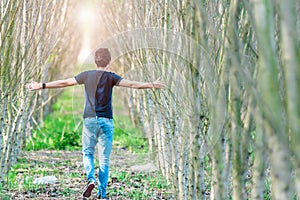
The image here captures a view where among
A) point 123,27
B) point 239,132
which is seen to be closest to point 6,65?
point 239,132

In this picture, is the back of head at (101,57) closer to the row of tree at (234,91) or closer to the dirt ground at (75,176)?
the row of tree at (234,91)

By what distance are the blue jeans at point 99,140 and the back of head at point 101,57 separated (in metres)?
0.58

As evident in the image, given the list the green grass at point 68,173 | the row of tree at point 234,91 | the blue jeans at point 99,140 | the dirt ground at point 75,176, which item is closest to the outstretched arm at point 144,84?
the row of tree at point 234,91

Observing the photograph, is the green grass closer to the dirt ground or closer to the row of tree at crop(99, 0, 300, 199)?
the dirt ground

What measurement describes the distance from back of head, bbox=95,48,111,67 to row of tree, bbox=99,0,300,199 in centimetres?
38

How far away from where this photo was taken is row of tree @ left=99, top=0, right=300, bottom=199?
7.37 feet

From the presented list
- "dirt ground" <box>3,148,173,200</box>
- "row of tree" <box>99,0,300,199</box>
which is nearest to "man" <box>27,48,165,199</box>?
"row of tree" <box>99,0,300,199</box>

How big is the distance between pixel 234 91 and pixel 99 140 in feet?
11.9

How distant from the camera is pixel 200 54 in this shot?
150 inches

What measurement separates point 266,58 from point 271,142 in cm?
34

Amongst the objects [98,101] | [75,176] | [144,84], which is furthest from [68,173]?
[144,84]

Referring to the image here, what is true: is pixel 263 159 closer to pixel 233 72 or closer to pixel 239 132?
pixel 239 132

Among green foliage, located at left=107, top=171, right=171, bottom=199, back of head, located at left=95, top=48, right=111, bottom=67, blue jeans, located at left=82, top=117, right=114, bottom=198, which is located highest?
back of head, located at left=95, top=48, right=111, bottom=67

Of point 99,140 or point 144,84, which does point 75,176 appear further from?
point 144,84
